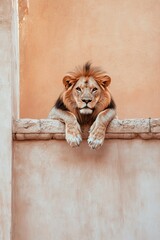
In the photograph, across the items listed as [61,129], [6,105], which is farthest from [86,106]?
[6,105]

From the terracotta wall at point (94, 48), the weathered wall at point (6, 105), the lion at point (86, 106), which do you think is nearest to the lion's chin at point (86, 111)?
the lion at point (86, 106)

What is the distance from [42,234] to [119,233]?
31.6 inches

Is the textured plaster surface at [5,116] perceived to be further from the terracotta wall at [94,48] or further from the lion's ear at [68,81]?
the terracotta wall at [94,48]

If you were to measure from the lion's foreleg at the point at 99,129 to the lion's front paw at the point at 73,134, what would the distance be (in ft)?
0.39

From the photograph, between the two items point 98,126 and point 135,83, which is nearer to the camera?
point 98,126

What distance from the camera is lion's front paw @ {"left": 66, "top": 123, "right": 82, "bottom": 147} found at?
8.94 m

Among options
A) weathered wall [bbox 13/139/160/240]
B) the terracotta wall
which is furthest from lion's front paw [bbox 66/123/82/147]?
the terracotta wall

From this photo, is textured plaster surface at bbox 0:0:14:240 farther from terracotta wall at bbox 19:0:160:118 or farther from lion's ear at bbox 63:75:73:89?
terracotta wall at bbox 19:0:160:118

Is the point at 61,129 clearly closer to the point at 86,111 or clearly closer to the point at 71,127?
the point at 71,127

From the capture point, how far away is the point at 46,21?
12531mm

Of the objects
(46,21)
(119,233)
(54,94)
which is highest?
(46,21)

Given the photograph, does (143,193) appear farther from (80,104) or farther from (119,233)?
(80,104)

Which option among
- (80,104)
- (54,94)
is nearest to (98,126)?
(80,104)

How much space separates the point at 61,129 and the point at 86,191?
70 centimetres
